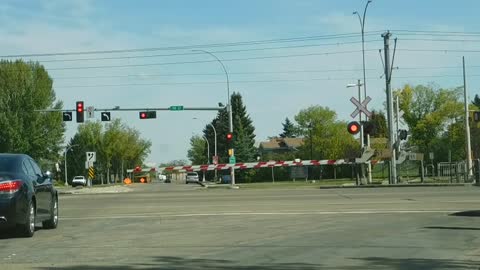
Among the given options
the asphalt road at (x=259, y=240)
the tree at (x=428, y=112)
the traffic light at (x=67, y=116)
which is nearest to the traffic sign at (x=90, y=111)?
the traffic light at (x=67, y=116)

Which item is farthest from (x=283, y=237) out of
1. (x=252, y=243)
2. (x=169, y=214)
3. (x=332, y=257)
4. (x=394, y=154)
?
(x=394, y=154)

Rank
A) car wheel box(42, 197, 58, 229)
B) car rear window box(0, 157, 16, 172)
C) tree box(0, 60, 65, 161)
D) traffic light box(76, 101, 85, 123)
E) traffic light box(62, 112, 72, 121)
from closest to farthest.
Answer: car rear window box(0, 157, 16, 172), car wheel box(42, 197, 58, 229), traffic light box(76, 101, 85, 123), traffic light box(62, 112, 72, 121), tree box(0, 60, 65, 161)

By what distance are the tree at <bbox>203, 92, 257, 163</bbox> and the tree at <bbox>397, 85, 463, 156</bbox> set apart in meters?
24.1

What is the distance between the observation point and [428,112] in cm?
8888

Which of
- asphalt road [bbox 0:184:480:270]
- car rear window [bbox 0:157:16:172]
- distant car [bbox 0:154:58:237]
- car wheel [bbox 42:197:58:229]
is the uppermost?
car rear window [bbox 0:157:16:172]

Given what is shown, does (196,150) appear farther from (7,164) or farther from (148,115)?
(7,164)

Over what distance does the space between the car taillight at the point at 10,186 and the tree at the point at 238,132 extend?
85.7 meters

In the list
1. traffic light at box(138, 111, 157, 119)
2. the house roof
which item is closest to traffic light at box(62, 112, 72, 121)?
traffic light at box(138, 111, 157, 119)

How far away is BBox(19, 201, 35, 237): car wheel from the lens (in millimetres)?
13336

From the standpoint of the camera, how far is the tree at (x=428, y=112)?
85.8 metres

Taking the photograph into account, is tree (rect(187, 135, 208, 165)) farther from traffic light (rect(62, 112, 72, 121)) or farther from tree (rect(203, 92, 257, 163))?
traffic light (rect(62, 112, 72, 121))

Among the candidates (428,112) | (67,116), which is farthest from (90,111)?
(428,112)

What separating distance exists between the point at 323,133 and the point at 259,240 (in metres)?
104

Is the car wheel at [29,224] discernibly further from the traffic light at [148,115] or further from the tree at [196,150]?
the tree at [196,150]
